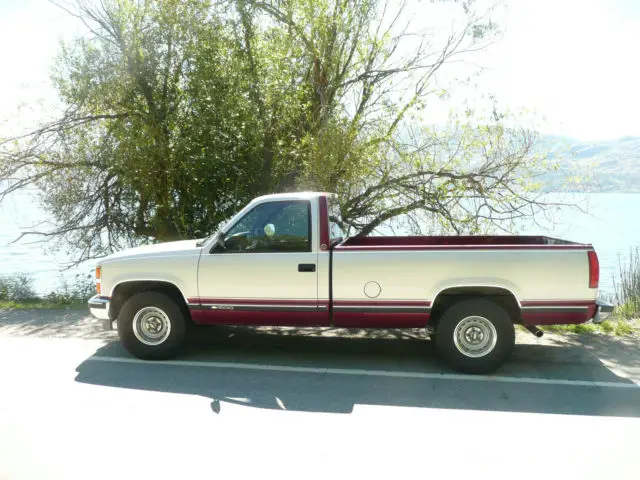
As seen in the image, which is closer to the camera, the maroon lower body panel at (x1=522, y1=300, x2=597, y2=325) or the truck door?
the maroon lower body panel at (x1=522, y1=300, x2=597, y2=325)

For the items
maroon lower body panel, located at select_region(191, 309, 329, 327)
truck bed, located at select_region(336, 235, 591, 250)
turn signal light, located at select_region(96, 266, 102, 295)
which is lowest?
maroon lower body panel, located at select_region(191, 309, 329, 327)

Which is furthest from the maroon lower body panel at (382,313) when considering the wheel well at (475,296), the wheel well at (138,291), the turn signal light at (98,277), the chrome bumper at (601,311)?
the turn signal light at (98,277)

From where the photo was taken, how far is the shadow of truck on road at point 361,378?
17.8 ft

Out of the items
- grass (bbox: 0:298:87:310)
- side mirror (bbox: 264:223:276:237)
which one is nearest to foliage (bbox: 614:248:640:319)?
side mirror (bbox: 264:223:276:237)

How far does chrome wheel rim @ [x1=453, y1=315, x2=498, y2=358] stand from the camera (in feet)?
20.4

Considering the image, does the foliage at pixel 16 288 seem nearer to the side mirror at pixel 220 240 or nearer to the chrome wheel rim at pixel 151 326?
the chrome wheel rim at pixel 151 326

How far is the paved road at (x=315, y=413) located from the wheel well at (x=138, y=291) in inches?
23.0

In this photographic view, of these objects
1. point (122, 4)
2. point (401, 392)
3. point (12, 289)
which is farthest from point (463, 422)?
point (12, 289)

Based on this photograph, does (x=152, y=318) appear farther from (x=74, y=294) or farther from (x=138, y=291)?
(x=74, y=294)

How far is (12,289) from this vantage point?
13555mm

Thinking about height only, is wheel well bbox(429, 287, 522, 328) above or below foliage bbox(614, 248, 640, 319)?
above

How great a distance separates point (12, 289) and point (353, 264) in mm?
10389

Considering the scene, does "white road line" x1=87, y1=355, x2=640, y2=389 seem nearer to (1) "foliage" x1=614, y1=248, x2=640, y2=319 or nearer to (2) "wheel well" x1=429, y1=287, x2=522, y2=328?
(2) "wheel well" x1=429, y1=287, x2=522, y2=328

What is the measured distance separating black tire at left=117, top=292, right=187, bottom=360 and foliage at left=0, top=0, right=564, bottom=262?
14.8ft
